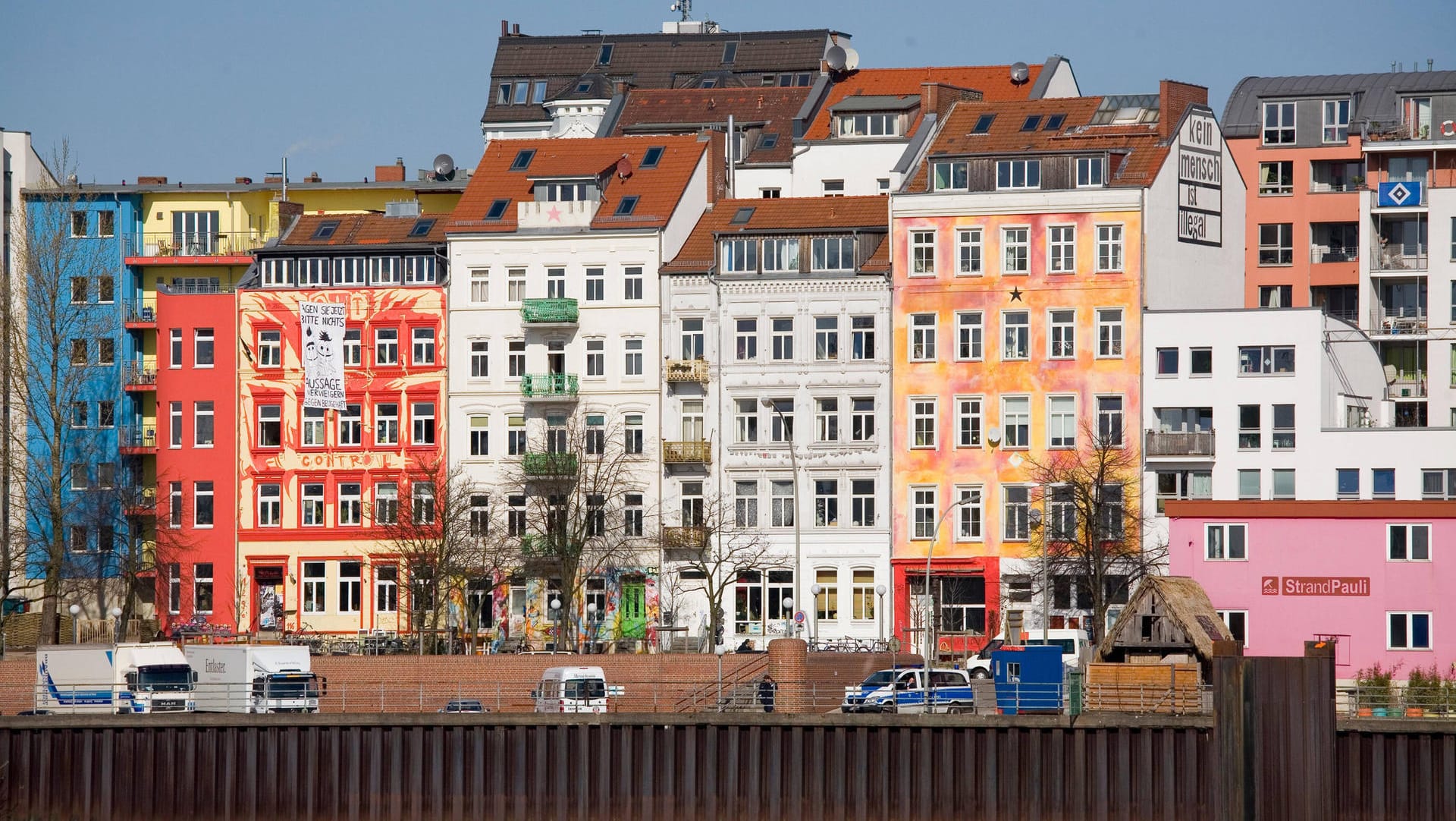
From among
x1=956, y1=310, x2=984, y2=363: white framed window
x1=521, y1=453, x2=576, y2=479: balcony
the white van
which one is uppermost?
x1=956, y1=310, x2=984, y2=363: white framed window

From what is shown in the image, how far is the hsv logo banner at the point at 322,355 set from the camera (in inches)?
3794

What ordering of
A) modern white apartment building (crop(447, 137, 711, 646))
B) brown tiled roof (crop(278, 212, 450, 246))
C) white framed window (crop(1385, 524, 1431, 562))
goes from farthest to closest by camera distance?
brown tiled roof (crop(278, 212, 450, 246)) → modern white apartment building (crop(447, 137, 711, 646)) → white framed window (crop(1385, 524, 1431, 562))

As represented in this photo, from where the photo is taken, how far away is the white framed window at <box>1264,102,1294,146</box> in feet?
360

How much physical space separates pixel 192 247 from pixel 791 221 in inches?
929

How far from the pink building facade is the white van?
60.4 ft

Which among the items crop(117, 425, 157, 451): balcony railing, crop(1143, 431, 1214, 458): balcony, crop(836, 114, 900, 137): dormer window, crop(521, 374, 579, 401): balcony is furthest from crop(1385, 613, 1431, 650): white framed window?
crop(117, 425, 157, 451): balcony railing

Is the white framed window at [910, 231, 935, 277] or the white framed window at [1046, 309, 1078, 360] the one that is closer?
the white framed window at [1046, 309, 1078, 360]

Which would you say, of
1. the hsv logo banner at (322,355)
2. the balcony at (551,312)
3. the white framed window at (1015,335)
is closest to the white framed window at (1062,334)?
the white framed window at (1015,335)

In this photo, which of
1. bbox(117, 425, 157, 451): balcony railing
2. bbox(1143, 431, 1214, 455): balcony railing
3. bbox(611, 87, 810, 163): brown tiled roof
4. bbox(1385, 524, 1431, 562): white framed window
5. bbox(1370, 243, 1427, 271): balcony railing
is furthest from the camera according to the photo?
bbox(611, 87, 810, 163): brown tiled roof

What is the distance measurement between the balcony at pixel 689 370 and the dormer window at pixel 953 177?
9868mm

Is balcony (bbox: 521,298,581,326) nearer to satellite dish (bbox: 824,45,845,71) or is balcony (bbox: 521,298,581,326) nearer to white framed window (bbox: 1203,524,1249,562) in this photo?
satellite dish (bbox: 824,45,845,71)

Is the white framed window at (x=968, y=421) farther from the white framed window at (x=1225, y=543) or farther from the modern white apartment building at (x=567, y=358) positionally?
the white framed window at (x=1225, y=543)

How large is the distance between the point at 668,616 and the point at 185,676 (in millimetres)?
22420

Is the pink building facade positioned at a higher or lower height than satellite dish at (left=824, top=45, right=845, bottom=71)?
lower
